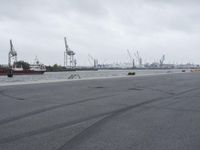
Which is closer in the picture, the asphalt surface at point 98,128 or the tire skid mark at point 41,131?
the asphalt surface at point 98,128

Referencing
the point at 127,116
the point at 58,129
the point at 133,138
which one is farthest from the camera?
the point at 127,116

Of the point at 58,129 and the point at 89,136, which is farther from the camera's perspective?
the point at 58,129

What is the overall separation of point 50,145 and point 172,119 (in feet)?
14.5

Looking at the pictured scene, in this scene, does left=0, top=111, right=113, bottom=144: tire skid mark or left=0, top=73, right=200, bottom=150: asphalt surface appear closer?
left=0, top=73, right=200, bottom=150: asphalt surface

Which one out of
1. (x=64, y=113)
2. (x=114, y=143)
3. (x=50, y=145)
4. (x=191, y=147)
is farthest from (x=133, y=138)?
(x=64, y=113)

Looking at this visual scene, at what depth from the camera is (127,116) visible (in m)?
9.91

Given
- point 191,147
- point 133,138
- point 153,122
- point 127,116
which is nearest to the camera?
point 191,147

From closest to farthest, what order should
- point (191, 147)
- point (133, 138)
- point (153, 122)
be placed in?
1. point (191, 147)
2. point (133, 138)
3. point (153, 122)

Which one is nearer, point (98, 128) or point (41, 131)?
point (41, 131)

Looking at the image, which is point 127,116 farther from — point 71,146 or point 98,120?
point 71,146

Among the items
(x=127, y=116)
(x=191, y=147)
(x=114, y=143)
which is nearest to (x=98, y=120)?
(x=127, y=116)

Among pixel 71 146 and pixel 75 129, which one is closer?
pixel 71 146

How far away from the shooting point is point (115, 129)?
786 cm

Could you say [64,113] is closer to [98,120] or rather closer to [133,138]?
[98,120]
